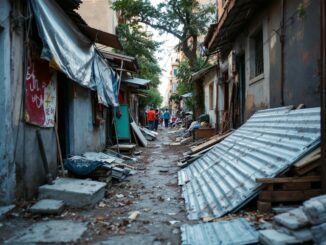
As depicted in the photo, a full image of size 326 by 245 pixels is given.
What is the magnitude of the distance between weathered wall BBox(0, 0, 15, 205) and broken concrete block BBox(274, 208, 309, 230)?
371 cm

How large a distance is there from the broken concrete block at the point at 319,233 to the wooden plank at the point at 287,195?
4.11ft

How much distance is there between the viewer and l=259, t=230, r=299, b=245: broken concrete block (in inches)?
117

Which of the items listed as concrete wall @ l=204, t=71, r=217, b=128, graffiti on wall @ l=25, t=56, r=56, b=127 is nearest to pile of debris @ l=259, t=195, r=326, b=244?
graffiti on wall @ l=25, t=56, r=56, b=127

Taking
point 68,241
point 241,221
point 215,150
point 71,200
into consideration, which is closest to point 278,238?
point 241,221

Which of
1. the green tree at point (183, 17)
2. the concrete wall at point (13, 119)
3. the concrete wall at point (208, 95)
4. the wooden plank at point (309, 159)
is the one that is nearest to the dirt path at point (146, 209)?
the concrete wall at point (13, 119)

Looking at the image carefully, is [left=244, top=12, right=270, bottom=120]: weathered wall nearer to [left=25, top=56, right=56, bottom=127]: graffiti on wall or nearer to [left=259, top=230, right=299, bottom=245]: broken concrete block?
[left=25, top=56, right=56, bottom=127]: graffiti on wall

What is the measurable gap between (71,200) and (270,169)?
10.3 feet

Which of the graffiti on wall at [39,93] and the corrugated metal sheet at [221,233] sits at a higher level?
the graffiti on wall at [39,93]

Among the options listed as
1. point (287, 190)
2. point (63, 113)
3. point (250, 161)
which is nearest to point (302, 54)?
point (250, 161)

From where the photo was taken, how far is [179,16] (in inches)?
845

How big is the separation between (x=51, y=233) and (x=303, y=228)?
2.99 metres

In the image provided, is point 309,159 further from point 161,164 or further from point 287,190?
point 161,164

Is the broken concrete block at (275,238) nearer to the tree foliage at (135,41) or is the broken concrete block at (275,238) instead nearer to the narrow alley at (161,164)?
the narrow alley at (161,164)

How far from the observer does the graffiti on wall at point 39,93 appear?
5.57m
